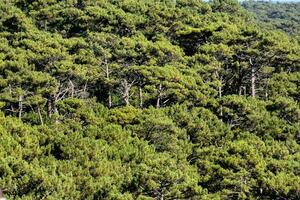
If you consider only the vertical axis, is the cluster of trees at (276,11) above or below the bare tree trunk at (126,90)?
below

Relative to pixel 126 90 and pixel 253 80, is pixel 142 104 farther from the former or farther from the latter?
pixel 253 80

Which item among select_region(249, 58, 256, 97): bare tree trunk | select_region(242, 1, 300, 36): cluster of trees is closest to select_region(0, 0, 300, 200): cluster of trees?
select_region(249, 58, 256, 97): bare tree trunk

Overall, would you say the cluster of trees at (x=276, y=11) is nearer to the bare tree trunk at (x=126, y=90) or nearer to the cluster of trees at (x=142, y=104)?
the cluster of trees at (x=142, y=104)

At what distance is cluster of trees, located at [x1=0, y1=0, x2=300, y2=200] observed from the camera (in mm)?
21141

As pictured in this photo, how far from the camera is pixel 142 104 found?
112 ft

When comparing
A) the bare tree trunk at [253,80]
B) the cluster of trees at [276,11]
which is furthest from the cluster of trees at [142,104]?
the cluster of trees at [276,11]

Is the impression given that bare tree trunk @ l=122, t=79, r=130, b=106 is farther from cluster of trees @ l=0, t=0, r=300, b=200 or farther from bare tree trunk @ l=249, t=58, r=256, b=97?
bare tree trunk @ l=249, t=58, r=256, b=97

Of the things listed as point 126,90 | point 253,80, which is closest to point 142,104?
point 126,90

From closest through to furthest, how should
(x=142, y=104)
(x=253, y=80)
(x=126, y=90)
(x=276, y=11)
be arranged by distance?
(x=126, y=90), (x=142, y=104), (x=253, y=80), (x=276, y=11)

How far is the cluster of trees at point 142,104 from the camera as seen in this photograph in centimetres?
2114

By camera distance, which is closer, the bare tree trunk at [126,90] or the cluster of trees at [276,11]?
the bare tree trunk at [126,90]

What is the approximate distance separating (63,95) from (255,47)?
15.6 m

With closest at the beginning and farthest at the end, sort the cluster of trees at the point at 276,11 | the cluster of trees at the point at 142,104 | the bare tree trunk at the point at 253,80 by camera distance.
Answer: the cluster of trees at the point at 142,104
the bare tree trunk at the point at 253,80
the cluster of trees at the point at 276,11

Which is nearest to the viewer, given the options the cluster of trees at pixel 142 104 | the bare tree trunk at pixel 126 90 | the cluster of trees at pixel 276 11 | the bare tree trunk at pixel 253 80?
the cluster of trees at pixel 142 104
